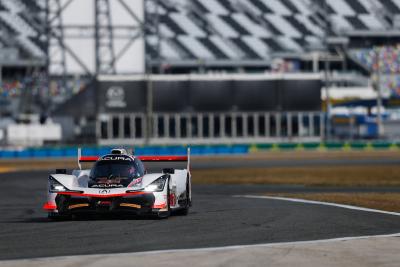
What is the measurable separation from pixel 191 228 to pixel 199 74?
84.0 metres

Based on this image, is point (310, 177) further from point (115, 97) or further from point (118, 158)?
point (115, 97)

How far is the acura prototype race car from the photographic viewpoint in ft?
62.2

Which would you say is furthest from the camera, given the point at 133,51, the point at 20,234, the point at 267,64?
the point at 267,64

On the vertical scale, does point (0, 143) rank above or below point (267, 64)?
below

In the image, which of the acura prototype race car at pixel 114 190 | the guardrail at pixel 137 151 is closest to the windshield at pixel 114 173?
the acura prototype race car at pixel 114 190

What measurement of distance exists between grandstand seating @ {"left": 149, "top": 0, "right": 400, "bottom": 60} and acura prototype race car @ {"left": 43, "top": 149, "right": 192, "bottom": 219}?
101 meters

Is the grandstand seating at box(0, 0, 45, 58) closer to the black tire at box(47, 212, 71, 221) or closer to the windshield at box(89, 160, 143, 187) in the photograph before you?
the windshield at box(89, 160, 143, 187)

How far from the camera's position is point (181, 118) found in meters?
96.2

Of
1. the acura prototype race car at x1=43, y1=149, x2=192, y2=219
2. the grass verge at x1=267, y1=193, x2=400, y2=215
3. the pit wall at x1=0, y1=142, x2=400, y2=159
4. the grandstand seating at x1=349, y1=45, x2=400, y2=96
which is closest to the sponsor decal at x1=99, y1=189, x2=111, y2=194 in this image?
the acura prototype race car at x1=43, y1=149, x2=192, y2=219

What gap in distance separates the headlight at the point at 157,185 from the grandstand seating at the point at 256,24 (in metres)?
102

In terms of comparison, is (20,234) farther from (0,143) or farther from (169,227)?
(0,143)

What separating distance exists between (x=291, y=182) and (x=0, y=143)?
54362 mm

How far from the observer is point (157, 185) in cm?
1953

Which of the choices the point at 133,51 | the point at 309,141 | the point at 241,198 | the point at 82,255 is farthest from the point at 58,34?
the point at 82,255
